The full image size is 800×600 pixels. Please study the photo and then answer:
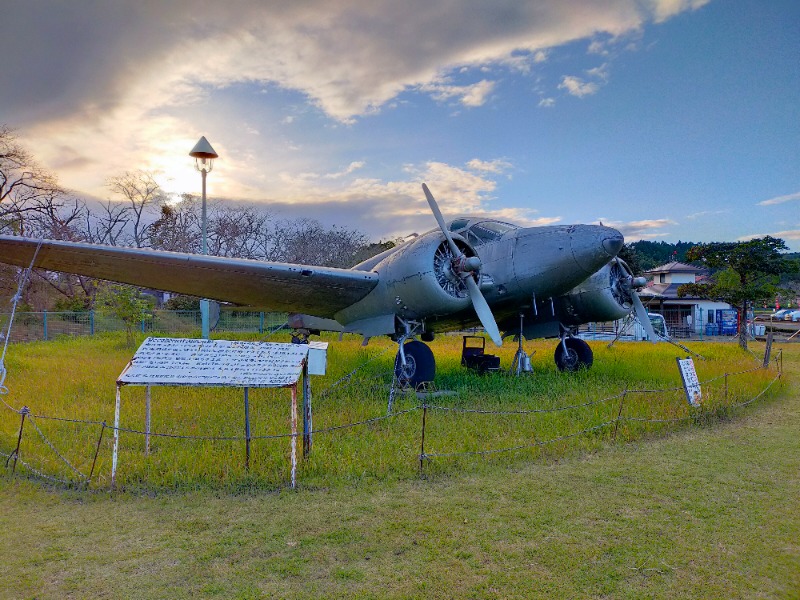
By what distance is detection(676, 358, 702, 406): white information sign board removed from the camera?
30.0 ft

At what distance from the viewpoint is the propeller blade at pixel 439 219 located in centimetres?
997

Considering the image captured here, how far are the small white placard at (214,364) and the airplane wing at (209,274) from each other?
2824 mm

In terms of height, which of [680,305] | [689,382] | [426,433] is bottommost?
[426,433]

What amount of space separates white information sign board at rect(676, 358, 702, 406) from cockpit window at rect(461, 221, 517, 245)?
4628 mm

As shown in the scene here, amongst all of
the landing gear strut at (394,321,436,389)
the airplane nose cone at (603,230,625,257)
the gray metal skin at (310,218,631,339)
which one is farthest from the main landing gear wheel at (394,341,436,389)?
the airplane nose cone at (603,230,625,257)

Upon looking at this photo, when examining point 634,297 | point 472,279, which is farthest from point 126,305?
point 634,297

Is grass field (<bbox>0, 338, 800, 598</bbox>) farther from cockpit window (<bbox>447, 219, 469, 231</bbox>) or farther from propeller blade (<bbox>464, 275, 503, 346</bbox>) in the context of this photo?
cockpit window (<bbox>447, 219, 469, 231</bbox>)

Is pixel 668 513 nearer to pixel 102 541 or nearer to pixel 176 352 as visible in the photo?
pixel 102 541

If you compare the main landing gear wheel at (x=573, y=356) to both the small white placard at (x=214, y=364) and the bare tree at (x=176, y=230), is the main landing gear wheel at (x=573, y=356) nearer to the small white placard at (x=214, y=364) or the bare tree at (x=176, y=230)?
the small white placard at (x=214, y=364)

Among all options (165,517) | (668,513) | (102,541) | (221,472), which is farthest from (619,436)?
(102,541)

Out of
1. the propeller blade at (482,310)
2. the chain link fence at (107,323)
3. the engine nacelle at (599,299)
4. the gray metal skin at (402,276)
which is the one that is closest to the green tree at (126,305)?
the chain link fence at (107,323)

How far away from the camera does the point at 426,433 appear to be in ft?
24.6

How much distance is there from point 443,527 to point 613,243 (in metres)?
7.25

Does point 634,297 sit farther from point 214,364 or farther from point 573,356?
point 214,364
